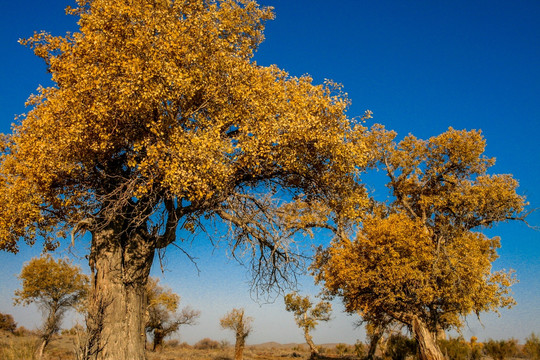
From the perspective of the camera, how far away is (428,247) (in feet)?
58.3

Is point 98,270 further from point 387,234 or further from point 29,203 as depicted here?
point 387,234

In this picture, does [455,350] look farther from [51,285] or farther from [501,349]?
[51,285]

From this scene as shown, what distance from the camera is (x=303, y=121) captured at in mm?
8195

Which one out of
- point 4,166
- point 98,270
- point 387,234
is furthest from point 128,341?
point 387,234

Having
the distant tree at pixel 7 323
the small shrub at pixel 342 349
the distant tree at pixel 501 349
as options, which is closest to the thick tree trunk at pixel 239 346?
the distant tree at pixel 501 349

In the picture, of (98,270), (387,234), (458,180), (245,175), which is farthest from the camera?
(458,180)

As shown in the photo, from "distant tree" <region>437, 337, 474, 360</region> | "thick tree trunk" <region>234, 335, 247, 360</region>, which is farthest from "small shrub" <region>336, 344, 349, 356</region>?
"distant tree" <region>437, 337, 474, 360</region>

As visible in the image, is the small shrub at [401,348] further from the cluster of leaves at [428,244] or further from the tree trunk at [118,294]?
the tree trunk at [118,294]

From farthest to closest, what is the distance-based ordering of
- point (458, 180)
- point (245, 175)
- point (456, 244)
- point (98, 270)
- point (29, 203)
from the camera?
point (458, 180) < point (456, 244) < point (245, 175) < point (98, 270) < point (29, 203)

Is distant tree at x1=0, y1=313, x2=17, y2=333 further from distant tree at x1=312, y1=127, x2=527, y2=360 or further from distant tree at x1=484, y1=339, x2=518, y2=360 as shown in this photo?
distant tree at x1=484, y1=339, x2=518, y2=360

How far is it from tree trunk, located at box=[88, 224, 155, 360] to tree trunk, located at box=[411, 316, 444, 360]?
13573mm

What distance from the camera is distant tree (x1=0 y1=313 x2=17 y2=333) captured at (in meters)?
41.6

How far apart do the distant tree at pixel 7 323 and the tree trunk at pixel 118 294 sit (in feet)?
148

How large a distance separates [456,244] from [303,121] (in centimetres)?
1596
